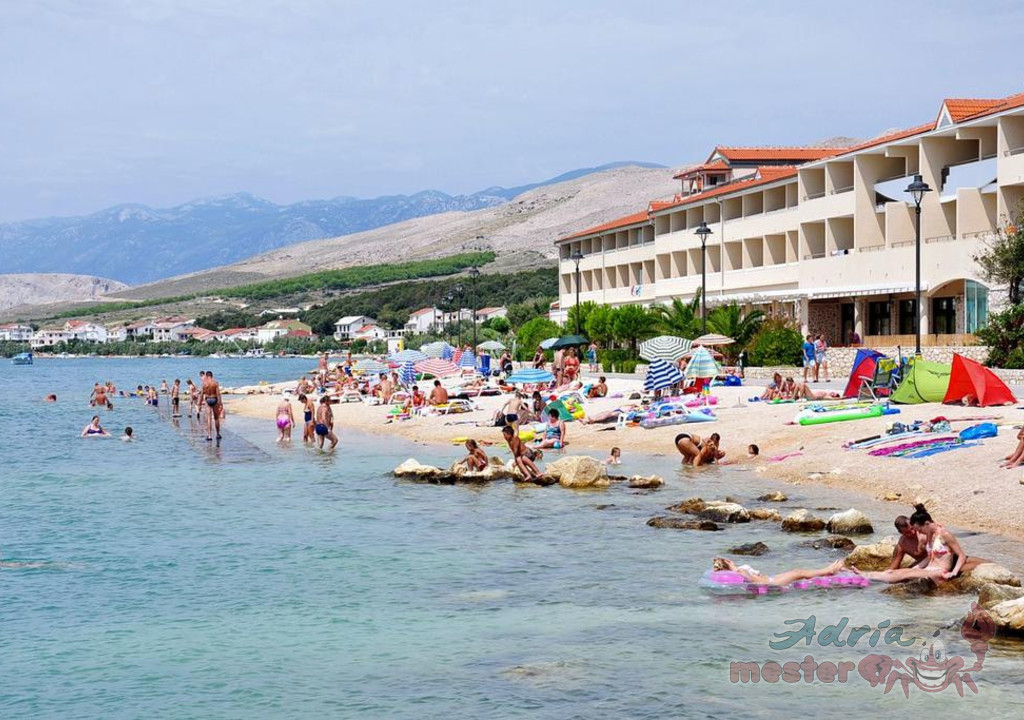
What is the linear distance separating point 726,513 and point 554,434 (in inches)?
447

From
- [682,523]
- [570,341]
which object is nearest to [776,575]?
[682,523]

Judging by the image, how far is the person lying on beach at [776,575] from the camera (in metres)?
12.0

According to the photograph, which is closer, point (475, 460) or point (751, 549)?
point (751, 549)

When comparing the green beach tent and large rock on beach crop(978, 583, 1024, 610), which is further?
the green beach tent

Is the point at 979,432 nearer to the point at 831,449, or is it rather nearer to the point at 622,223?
the point at 831,449

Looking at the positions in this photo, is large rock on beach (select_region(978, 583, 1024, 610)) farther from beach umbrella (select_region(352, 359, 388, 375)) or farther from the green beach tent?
beach umbrella (select_region(352, 359, 388, 375))

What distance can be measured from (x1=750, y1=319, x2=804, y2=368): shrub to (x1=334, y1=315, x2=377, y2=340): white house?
130438 millimetres

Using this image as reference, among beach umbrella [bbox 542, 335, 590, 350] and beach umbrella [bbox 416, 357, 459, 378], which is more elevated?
beach umbrella [bbox 542, 335, 590, 350]

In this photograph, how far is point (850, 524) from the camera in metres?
14.5

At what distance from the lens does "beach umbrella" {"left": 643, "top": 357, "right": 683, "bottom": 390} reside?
101ft

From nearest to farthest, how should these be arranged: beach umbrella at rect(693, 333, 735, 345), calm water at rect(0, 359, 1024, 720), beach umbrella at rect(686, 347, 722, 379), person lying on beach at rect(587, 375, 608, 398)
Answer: calm water at rect(0, 359, 1024, 720) → beach umbrella at rect(686, 347, 722, 379) → person lying on beach at rect(587, 375, 608, 398) → beach umbrella at rect(693, 333, 735, 345)

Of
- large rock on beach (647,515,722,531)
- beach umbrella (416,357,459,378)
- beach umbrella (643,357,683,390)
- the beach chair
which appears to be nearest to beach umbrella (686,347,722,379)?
beach umbrella (643,357,683,390)

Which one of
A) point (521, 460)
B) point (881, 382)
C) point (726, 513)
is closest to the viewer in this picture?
point (726, 513)

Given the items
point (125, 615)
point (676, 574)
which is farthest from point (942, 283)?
point (125, 615)
